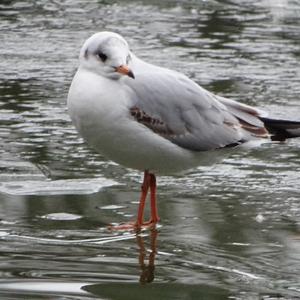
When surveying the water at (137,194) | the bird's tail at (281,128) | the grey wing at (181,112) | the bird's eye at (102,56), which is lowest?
the water at (137,194)

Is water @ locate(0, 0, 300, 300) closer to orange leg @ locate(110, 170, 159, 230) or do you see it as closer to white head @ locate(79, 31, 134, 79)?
orange leg @ locate(110, 170, 159, 230)

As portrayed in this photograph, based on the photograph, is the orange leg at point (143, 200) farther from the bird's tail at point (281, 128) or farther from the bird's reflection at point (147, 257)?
the bird's tail at point (281, 128)

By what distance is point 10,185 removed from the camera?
6496 millimetres

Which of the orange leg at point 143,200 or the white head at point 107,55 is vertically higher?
the white head at point 107,55

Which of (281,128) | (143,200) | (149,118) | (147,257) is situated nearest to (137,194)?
(143,200)

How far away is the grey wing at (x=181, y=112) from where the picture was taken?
5.78 meters

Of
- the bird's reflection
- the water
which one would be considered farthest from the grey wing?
the bird's reflection

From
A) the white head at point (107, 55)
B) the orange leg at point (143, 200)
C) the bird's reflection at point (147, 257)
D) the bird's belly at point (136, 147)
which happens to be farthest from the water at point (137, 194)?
the white head at point (107, 55)

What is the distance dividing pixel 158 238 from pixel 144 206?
551 millimetres

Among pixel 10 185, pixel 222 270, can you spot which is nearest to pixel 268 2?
pixel 10 185

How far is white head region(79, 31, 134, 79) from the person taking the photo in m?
5.59

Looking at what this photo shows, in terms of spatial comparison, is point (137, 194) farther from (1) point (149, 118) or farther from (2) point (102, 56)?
(2) point (102, 56)

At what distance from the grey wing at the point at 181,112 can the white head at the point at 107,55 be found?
16cm

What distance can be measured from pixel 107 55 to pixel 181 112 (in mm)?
611
